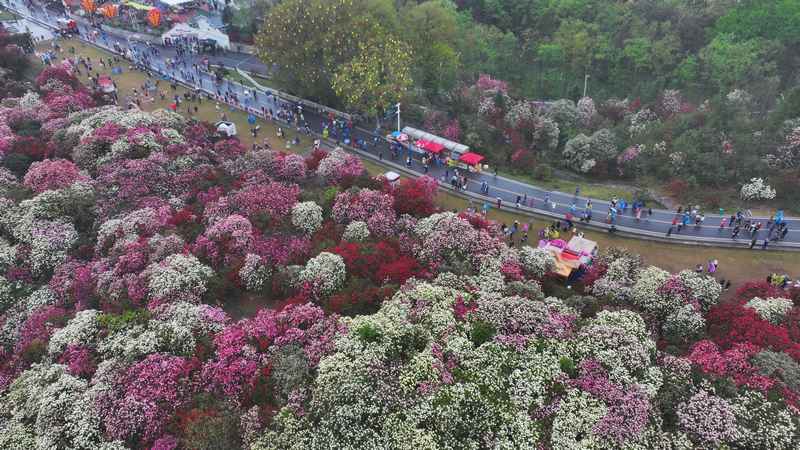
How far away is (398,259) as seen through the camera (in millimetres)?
30453

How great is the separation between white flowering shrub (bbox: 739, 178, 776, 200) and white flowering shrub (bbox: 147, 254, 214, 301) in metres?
39.5

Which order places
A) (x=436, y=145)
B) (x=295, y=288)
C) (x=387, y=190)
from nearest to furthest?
(x=295, y=288), (x=387, y=190), (x=436, y=145)

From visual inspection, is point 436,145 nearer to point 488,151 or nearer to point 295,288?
point 488,151

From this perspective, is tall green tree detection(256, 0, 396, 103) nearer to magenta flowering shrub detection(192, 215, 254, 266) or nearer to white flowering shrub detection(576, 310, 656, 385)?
magenta flowering shrub detection(192, 215, 254, 266)

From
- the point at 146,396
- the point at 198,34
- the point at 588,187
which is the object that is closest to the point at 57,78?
the point at 198,34

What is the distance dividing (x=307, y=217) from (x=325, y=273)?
662cm

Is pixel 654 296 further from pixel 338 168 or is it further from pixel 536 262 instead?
pixel 338 168

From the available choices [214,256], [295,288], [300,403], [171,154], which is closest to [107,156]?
[171,154]

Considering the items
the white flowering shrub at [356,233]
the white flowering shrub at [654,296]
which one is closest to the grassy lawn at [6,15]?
the white flowering shrub at [356,233]

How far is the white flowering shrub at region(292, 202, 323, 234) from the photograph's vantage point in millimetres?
33656

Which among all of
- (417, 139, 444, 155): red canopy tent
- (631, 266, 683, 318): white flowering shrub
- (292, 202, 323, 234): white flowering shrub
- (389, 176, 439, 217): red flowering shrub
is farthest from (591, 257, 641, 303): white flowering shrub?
(417, 139, 444, 155): red canopy tent

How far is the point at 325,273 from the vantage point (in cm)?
2841

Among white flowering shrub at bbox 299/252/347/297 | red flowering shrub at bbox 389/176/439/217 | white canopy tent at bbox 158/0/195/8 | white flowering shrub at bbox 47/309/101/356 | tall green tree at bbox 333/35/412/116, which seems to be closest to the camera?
white flowering shrub at bbox 47/309/101/356

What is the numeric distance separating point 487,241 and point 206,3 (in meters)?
86.0
